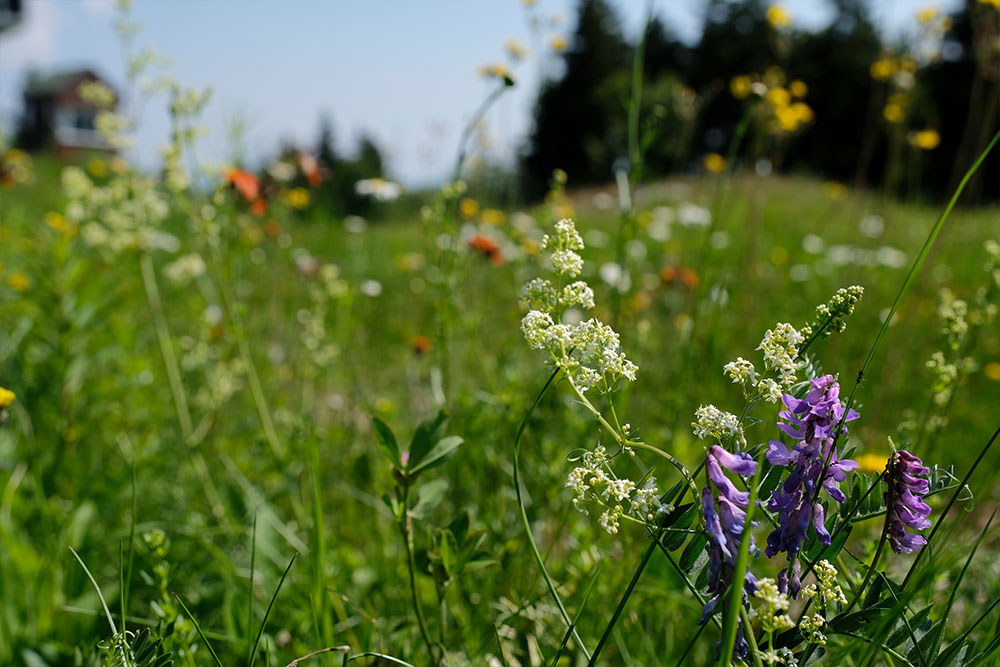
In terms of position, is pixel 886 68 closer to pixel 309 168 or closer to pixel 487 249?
pixel 487 249

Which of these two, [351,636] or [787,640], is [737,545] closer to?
[787,640]

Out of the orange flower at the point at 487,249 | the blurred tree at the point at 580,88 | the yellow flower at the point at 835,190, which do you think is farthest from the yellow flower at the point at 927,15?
the blurred tree at the point at 580,88

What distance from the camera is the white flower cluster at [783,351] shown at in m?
0.69

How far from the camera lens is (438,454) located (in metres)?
1.00

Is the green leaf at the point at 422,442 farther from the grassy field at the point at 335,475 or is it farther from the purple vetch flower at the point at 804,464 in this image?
the purple vetch flower at the point at 804,464

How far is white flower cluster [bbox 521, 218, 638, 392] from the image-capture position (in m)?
0.71

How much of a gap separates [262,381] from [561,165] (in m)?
32.2

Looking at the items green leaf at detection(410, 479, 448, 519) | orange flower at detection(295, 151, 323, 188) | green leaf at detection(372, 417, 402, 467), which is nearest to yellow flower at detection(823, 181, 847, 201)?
orange flower at detection(295, 151, 323, 188)

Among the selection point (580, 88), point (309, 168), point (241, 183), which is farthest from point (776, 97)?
point (580, 88)

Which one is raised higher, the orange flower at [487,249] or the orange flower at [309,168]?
the orange flower at [309,168]

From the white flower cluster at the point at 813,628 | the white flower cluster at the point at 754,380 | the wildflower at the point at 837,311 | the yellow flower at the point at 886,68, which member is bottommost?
the white flower cluster at the point at 813,628

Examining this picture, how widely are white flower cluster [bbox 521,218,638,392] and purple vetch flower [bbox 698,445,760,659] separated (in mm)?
114

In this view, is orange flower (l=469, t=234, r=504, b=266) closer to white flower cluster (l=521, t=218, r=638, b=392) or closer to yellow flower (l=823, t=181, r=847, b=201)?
white flower cluster (l=521, t=218, r=638, b=392)

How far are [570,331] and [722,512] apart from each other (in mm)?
224
